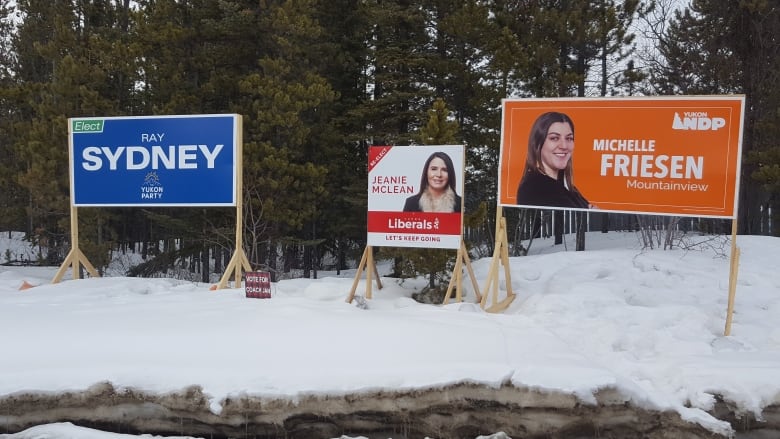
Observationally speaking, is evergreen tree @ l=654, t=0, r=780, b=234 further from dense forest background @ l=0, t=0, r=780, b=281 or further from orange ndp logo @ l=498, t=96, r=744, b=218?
orange ndp logo @ l=498, t=96, r=744, b=218

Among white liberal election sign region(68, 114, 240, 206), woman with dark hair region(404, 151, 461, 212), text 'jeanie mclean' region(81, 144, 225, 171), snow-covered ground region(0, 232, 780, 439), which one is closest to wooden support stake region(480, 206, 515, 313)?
snow-covered ground region(0, 232, 780, 439)

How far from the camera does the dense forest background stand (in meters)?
12.7


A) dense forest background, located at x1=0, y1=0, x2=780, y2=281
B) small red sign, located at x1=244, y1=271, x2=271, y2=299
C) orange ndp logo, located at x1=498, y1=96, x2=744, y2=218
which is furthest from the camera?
dense forest background, located at x1=0, y1=0, x2=780, y2=281

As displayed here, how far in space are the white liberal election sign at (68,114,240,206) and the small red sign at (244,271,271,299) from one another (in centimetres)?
147

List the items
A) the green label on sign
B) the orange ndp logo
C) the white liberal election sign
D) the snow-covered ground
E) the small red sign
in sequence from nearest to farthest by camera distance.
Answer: the snow-covered ground
the orange ndp logo
the small red sign
the white liberal election sign
the green label on sign

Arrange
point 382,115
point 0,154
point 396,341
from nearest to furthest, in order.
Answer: point 396,341, point 382,115, point 0,154

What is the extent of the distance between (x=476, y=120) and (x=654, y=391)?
11.1 metres

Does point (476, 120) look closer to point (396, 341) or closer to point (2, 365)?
point (396, 341)

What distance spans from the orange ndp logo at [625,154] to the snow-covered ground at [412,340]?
1327mm

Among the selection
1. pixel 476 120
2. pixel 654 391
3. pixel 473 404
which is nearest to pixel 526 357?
pixel 473 404

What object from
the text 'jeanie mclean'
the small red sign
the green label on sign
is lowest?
the small red sign

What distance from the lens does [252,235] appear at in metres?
13.1

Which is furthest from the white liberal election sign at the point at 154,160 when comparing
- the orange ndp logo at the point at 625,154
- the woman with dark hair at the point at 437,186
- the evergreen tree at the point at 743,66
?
the evergreen tree at the point at 743,66

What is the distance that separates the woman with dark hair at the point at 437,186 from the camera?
734 cm
